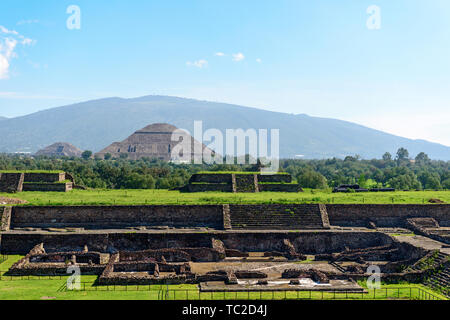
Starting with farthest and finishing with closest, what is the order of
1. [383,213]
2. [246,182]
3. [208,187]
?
[246,182] → [208,187] → [383,213]

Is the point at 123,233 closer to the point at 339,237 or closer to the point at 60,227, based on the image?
the point at 60,227

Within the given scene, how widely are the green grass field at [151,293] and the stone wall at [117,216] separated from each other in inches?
382

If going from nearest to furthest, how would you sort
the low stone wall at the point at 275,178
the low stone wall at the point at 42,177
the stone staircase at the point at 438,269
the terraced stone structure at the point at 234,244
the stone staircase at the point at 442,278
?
the stone staircase at the point at 442,278, the stone staircase at the point at 438,269, the terraced stone structure at the point at 234,244, the low stone wall at the point at 42,177, the low stone wall at the point at 275,178

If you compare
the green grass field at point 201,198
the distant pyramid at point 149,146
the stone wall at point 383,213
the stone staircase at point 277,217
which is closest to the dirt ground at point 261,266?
the stone staircase at point 277,217

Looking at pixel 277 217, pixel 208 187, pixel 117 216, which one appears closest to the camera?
pixel 117 216

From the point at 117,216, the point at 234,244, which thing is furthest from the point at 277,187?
the point at 117,216

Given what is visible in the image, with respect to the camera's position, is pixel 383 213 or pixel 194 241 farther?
pixel 383 213

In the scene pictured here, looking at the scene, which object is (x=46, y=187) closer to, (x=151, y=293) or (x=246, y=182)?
(x=246, y=182)

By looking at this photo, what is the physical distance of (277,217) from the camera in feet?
105

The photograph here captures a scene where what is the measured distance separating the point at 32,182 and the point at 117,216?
1476 centimetres

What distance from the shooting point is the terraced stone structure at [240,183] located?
1672 inches

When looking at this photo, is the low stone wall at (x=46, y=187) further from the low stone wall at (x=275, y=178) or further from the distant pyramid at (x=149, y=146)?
the distant pyramid at (x=149, y=146)

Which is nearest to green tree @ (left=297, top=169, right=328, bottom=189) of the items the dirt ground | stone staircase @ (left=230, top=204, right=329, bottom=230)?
stone staircase @ (left=230, top=204, right=329, bottom=230)
